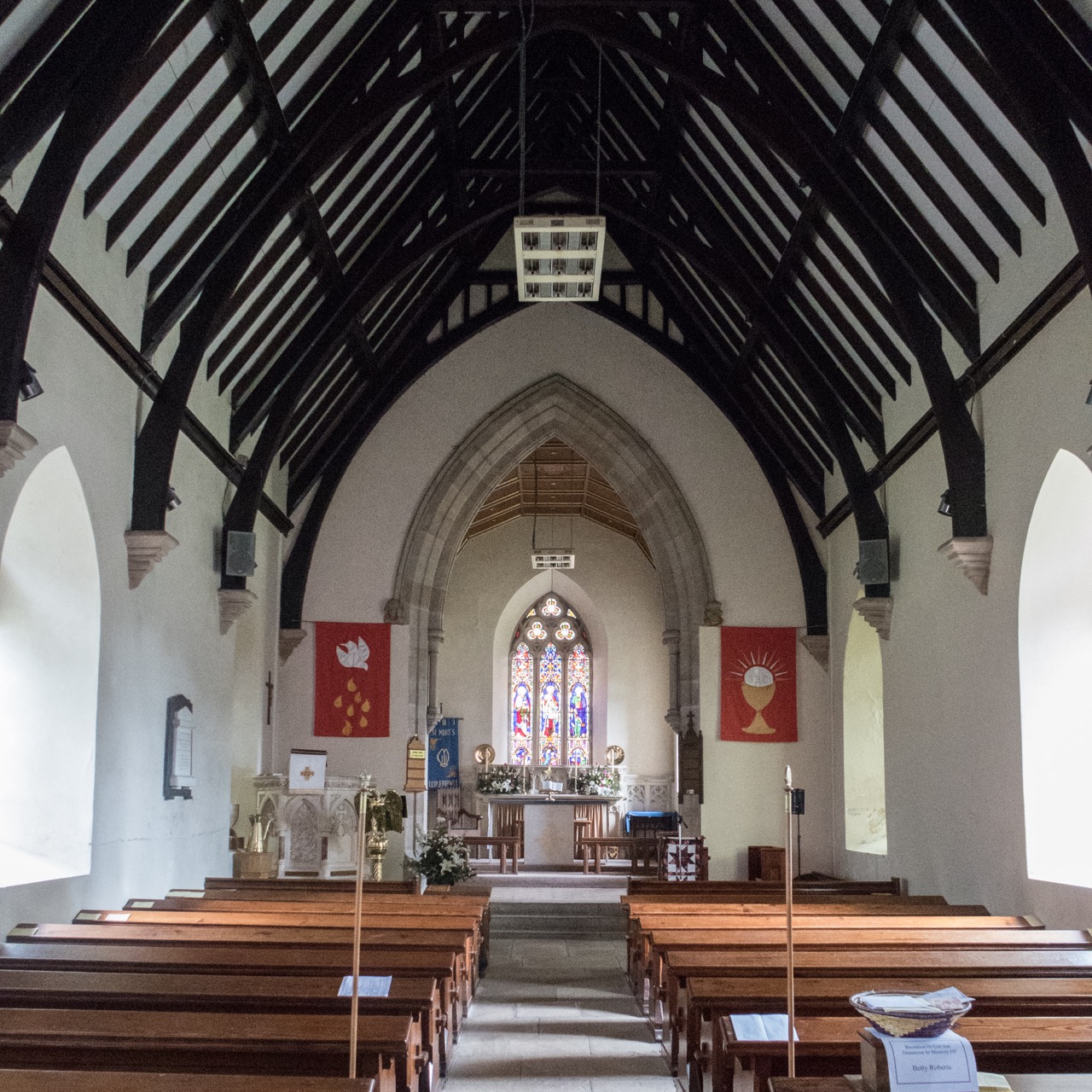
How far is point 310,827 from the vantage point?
410 inches

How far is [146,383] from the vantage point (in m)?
7.44

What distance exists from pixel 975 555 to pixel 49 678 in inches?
202

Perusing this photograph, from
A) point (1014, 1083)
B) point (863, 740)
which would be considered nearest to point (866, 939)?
point (1014, 1083)

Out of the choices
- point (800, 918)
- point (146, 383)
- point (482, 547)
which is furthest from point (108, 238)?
point (482, 547)

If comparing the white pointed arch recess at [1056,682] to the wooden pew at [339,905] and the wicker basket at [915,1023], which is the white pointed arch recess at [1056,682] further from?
the wicker basket at [915,1023]

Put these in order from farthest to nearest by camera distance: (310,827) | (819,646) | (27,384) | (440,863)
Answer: (819,646)
(310,827)
(440,863)
(27,384)

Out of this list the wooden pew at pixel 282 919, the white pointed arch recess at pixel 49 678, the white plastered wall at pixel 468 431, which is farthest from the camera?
the white plastered wall at pixel 468 431

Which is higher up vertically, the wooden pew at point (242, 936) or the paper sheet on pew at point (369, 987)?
the paper sheet on pew at point (369, 987)

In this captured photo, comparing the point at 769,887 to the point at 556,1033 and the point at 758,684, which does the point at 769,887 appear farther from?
the point at 758,684

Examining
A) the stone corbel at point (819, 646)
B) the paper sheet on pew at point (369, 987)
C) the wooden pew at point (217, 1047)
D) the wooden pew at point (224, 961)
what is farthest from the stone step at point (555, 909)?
the wooden pew at point (217, 1047)

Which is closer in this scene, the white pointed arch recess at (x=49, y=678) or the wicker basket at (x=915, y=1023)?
the wicker basket at (x=915, y=1023)

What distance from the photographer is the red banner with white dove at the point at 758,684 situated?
11.4 m

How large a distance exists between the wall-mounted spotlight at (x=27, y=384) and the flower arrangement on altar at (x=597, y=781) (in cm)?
1102

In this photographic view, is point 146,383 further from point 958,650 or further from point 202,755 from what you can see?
point 958,650
